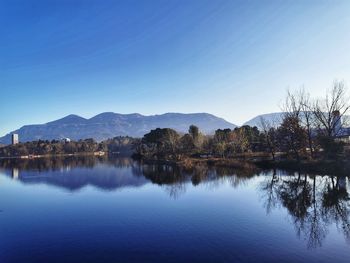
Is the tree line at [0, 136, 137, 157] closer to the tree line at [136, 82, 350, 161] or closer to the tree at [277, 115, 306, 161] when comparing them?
the tree line at [136, 82, 350, 161]

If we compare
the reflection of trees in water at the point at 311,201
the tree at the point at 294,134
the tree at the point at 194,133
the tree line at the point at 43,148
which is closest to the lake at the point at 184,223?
the reflection of trees in water at the point at 311,201

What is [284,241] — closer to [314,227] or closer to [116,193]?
[314,227]

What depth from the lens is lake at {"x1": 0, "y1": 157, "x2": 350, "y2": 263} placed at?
39.6ft

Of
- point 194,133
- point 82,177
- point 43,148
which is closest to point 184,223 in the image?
point 82,177

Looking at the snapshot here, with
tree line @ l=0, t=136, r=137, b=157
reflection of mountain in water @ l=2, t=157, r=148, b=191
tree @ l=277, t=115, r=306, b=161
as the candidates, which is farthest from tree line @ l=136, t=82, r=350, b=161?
tree line @ l=0, t=136, r=137, b=157

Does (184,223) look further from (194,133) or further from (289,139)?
(194,133)

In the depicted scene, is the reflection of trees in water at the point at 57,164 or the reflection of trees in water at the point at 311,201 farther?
the reflection of trees in water at the point at 57,164

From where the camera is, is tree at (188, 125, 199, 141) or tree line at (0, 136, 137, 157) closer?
tree at (188, 125, 199, 141)

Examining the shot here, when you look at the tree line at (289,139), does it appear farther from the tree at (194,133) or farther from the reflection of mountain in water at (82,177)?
the reflection of mountain in water at (82,177)

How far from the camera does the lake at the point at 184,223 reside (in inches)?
475

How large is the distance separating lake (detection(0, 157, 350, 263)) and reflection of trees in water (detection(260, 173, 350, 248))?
5 centimetres

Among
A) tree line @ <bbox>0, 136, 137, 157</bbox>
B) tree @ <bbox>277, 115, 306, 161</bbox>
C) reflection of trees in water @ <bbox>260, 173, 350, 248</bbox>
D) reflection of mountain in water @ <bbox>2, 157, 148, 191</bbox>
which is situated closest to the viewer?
reflection of trees in water @ <bbox>260, 173, 350, 248</bbox>

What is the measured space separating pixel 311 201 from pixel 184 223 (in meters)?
10.1

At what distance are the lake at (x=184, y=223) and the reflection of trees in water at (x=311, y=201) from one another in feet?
0.16
